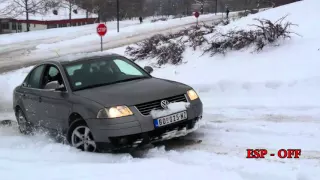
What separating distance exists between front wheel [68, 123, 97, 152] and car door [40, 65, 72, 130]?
0.26m

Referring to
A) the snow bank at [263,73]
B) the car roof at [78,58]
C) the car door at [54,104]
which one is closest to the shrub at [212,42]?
the snow bank at [263,73]

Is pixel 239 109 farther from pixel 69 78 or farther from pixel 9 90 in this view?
pixel 9 90

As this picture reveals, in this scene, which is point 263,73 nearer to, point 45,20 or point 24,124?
point 24,124

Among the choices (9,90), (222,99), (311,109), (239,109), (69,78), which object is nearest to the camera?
(69,78)

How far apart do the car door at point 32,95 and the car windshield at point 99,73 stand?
32.1 inches

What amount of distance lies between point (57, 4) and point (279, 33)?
65220 millimetres

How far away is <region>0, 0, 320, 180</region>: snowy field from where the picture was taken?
13.9 feet

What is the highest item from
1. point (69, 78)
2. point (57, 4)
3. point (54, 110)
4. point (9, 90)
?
point (57, 4)

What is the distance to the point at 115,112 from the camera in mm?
4984

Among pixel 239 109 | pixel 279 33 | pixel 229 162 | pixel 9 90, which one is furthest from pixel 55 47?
pixel 229 162

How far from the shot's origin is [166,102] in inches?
206

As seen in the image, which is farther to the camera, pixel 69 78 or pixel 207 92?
pixel 207 92

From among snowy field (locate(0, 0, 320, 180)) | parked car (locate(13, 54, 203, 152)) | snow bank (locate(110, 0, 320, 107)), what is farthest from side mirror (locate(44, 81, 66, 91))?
snow bank (locate(110, 0, 320, 107))

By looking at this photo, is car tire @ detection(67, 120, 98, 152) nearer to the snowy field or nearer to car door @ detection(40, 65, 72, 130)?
the snowy field
